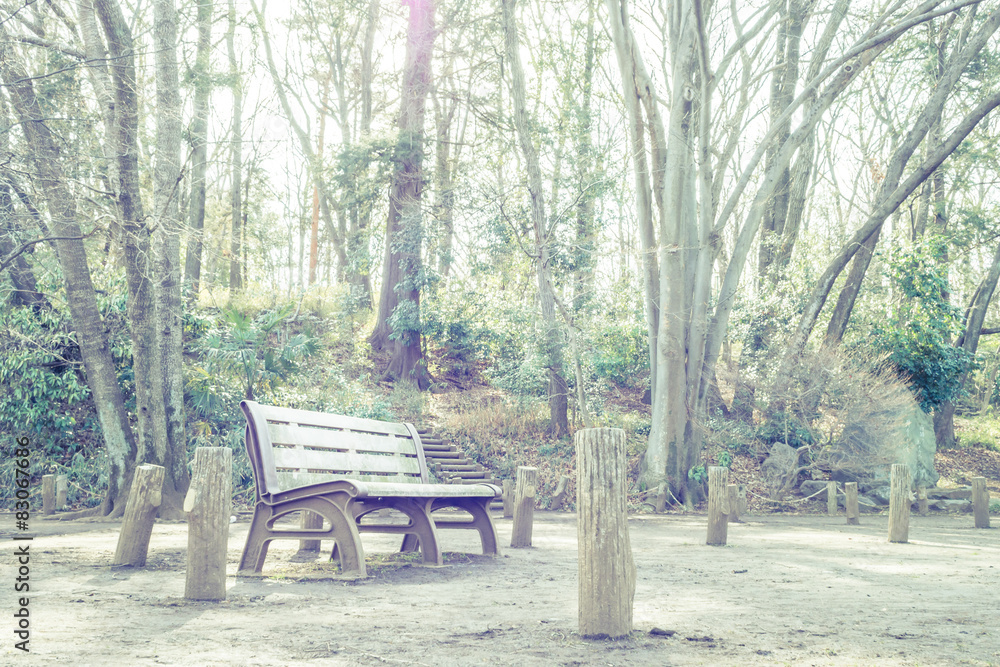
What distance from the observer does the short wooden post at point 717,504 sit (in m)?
8.59

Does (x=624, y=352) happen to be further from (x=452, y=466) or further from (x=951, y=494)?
(x=951, y=494)

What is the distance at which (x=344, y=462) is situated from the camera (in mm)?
6484

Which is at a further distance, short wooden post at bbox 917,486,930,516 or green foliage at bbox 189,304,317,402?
short wooden post at bbox 917,486,930,516

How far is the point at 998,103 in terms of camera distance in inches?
627

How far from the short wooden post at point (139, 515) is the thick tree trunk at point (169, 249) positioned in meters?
4.63

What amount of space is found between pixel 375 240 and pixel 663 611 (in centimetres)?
1751

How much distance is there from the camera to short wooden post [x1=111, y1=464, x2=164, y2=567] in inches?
Result: 243

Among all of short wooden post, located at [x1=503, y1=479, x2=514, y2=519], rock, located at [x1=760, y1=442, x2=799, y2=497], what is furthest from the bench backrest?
rock, located at [x1=760, y1=442, x2=799, y2=497]

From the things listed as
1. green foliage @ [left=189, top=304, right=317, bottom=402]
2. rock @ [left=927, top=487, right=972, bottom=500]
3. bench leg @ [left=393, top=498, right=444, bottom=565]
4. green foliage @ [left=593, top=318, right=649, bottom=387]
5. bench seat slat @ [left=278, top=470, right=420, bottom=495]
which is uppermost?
green foliage @ [left=593, top=318, right=649, bottom=387]

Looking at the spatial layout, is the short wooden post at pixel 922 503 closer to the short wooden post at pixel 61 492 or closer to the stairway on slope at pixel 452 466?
the stairway on slope at pixel 452 466

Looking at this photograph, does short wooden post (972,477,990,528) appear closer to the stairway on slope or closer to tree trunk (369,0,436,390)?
the stairway on slope

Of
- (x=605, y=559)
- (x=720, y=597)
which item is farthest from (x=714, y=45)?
(x=605, y=559)

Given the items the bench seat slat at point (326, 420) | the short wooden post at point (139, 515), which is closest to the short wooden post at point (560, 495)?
the bench seat slat at point (326, 420)

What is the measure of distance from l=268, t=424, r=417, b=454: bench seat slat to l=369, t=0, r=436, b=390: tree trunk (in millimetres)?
12671
